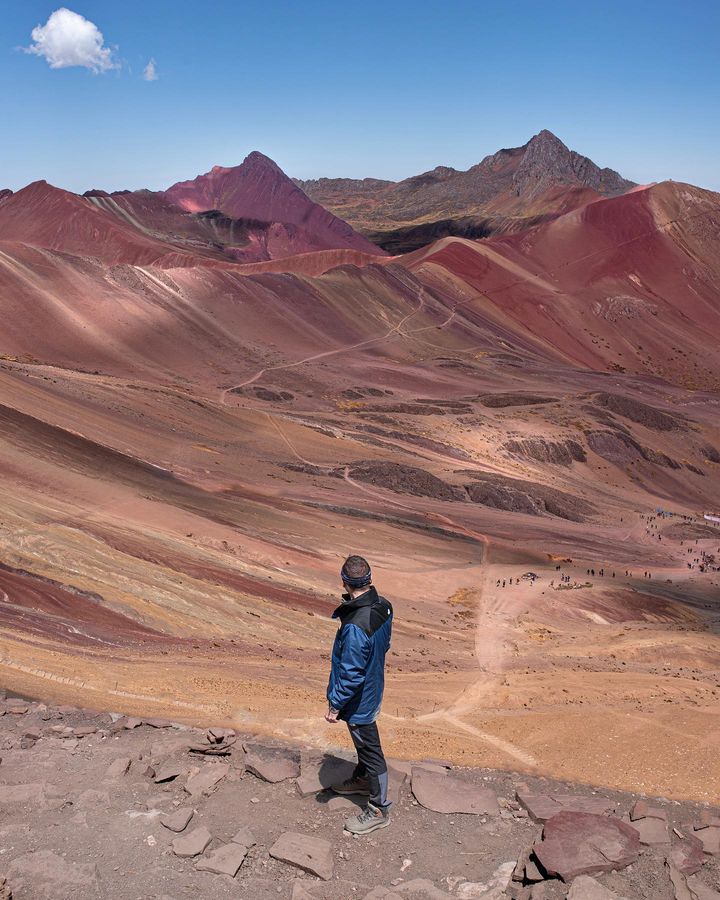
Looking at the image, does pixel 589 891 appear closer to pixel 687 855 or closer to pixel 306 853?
pixel 687 855

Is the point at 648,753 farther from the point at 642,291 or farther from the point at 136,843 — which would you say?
the point at 642,291

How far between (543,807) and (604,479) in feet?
122

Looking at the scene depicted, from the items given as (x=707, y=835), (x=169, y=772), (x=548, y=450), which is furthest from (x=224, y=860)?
(x=548, y=450)

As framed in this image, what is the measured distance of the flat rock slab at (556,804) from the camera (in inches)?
230

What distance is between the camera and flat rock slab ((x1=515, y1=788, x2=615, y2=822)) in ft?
19.2

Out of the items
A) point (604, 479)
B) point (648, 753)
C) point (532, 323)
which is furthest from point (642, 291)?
point (648, 753)

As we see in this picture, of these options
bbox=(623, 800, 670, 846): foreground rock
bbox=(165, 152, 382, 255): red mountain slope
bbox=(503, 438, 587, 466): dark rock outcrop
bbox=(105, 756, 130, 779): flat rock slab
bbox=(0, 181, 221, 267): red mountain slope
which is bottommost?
bbox=(105, 756, 130, 779): flat rock slab

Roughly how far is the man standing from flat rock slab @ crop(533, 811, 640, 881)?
114 cm

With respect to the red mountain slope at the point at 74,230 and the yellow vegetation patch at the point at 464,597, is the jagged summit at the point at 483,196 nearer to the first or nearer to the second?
the red mountain slope at the point at 74,230

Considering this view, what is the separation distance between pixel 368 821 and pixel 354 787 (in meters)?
0.41

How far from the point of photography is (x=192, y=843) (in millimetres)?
5242

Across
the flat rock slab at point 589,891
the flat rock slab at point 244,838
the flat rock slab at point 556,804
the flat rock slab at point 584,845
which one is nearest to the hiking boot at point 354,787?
the flat rock slab at point 244,838

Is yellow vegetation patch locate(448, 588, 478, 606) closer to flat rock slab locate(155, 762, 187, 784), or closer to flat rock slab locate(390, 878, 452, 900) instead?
flat rock slab locate(155, 762, 187, 784)

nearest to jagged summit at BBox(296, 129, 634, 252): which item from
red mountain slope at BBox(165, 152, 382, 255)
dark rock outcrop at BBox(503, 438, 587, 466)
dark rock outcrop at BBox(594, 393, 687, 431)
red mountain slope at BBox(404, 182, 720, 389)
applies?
red mountain slope at BBox(165, 152, 382, 255)
